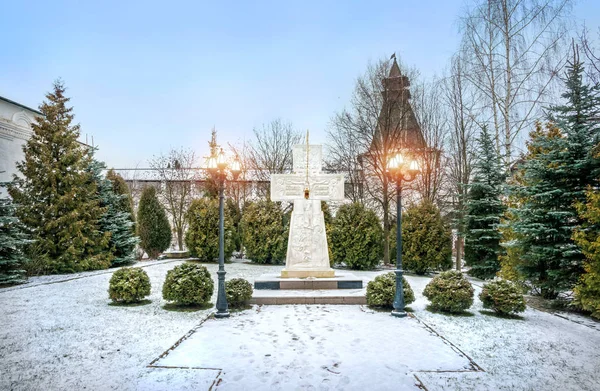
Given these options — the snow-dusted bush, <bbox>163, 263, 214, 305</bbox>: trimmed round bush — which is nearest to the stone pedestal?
<bbox>163, 263, 214, 305</bbox>: trimmed round bush

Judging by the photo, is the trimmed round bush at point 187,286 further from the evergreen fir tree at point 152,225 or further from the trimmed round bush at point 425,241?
the evergreen fir tree at point 152,225

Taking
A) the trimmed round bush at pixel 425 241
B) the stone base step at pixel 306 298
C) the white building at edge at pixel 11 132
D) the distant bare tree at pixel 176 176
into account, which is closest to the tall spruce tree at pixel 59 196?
the white building at edge at pixel 11 132

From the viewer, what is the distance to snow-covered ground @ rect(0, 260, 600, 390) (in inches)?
147

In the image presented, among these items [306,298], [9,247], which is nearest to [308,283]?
[306,298]

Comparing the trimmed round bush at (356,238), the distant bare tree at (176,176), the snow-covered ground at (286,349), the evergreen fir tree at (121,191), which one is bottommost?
the snow-covered ground at (286,349)

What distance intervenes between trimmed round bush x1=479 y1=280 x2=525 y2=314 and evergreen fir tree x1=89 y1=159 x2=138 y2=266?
41.2 feet

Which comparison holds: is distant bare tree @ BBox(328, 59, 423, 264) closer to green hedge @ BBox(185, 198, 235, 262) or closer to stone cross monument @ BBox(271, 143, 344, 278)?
stone cross monument @ BBox(271, 143, 344, 278)

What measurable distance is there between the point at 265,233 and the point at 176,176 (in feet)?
44.0

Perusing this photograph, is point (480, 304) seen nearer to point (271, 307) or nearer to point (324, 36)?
point (271, 307)

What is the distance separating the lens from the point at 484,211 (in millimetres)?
12180

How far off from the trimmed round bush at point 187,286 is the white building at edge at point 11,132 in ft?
36.8

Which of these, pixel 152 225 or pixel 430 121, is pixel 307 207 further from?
pixel 152 225

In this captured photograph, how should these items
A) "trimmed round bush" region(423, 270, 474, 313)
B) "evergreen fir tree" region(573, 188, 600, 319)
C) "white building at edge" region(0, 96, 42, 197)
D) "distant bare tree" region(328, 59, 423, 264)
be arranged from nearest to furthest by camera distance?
1. "evergreen fir tree" region(573, 188, 600, 319)
2. "trimmed round bush" region(423, 270, 474, 313)
3. "white building at edge" region(0, 96, 42, 197)
4. "distant bare tree" region(328, 59, 423, 264)

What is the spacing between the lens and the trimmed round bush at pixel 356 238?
1378 cm
